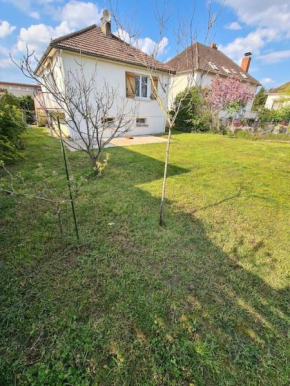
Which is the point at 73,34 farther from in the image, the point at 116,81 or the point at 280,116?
the point at 280,116

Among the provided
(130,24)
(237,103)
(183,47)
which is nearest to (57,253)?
(183,47)

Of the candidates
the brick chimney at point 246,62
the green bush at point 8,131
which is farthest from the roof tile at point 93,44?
the brick chimney at point 246,62

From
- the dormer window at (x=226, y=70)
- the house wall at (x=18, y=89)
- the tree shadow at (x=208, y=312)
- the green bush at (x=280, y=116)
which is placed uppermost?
the dormer window at (x=226, y=70)

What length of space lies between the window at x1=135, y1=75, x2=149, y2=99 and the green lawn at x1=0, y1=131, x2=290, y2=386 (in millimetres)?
9259

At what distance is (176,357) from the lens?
56.8 inches

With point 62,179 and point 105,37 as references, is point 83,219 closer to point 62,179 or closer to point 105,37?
point 62,179

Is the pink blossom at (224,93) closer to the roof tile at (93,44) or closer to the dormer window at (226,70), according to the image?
the roof tile at (93,44)

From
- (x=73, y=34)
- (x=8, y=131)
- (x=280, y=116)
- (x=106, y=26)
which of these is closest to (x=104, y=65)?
(x=73, y=34)

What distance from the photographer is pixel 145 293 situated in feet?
6.34

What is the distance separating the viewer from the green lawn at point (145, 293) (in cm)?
139

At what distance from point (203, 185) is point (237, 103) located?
14.2m

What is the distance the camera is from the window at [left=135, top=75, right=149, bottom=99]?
10.7m

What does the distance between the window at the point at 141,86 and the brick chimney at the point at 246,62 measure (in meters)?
21.7

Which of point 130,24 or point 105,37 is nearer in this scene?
point 130,24
